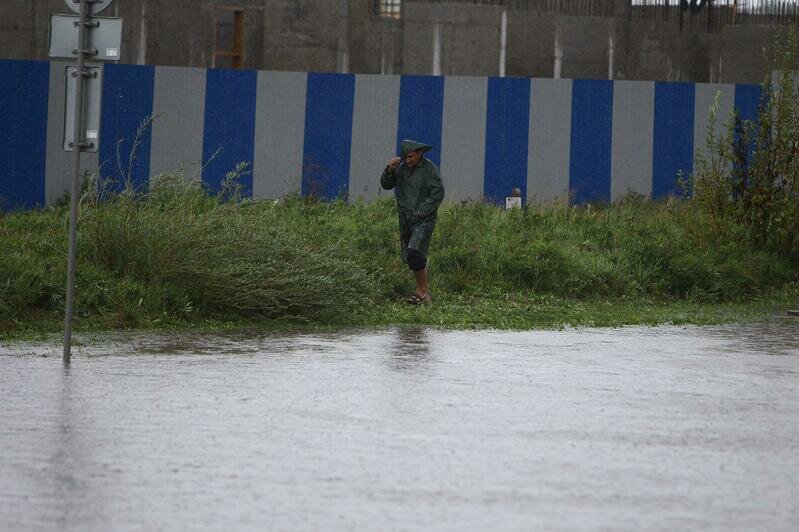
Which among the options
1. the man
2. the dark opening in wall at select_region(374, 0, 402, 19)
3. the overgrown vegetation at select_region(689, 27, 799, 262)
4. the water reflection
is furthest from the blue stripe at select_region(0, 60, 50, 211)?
the dark opening in wall at select_region(374, 0, 402, 19)

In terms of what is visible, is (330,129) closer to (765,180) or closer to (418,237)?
(765,180)

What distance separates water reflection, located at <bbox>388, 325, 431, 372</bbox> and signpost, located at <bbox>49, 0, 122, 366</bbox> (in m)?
2.56

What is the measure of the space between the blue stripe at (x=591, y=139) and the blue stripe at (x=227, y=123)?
5.99 m

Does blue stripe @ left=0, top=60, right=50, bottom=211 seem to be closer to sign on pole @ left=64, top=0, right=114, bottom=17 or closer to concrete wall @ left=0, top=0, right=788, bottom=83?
concrete wall @ left=0, top=0, right=788, bottom=83

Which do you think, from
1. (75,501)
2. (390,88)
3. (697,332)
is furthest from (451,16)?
(75,501)

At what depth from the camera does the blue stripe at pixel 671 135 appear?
91.0ft

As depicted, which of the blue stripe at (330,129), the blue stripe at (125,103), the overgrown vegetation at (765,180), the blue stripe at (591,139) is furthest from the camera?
the blue stripe at (591,139)

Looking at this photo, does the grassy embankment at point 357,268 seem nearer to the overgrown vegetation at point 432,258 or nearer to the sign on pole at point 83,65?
the overgrown vegetation at point 432,258

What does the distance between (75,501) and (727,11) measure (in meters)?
34.7

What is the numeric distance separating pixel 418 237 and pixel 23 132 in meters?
10.9

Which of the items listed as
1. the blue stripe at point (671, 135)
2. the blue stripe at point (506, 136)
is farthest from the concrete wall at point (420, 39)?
the blue stripe at point (506, 136)

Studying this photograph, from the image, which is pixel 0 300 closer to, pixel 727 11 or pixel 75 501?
pixel 75 501

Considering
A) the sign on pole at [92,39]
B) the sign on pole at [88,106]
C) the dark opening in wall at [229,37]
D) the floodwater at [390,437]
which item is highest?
the dark opening in wall at [229,37]

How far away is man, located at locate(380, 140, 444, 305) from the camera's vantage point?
16312mm
